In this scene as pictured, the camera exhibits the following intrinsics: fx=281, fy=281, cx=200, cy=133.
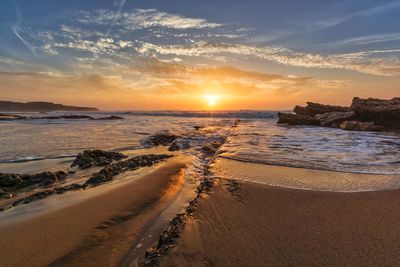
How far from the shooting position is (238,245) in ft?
9.20

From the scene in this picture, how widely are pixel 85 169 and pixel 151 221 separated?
3.92m

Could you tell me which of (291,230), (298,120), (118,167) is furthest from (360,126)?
(291,230)

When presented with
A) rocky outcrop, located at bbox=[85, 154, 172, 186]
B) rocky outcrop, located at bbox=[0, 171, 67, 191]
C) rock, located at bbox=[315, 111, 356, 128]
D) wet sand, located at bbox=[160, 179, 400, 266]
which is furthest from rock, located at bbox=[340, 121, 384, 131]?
rocky outcrop, located at bbox=[0, 171, 67, 191]

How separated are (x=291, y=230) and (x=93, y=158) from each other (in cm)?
590

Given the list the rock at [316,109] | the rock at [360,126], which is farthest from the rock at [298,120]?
the rock at [360,126]

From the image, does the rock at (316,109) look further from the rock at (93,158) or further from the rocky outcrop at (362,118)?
the rock at (93,158)

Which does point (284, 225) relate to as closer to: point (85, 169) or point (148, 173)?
point (148, 173)

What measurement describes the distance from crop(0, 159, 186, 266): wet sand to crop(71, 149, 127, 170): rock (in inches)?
95.8

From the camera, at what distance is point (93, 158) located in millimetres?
7562

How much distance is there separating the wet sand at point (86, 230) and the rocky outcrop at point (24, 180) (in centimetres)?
137

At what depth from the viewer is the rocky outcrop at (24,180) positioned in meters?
5.21

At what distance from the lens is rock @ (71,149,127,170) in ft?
23.2

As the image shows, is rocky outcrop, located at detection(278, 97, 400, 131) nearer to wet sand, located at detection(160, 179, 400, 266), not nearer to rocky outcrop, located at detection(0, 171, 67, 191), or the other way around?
wet sand, located at detection(160, 179, 400, 266)

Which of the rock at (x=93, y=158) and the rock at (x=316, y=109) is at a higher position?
the rock at (x=316, y=109)
